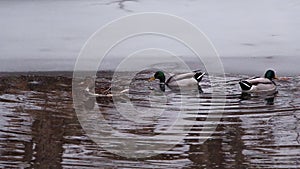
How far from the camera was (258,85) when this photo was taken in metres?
8.38

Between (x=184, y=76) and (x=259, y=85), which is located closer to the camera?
(x=259, y=85)

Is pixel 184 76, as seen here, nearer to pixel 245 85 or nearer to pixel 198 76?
pixel 198 76

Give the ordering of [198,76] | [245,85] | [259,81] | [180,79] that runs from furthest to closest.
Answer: [198,76] → [180,79] → [259,81] → [245,85]

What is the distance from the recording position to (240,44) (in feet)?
35.6

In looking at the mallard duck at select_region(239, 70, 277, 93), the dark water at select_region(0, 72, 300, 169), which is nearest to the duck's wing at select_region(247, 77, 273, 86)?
the mallard duck at select_region(239, 70, 277, 93)

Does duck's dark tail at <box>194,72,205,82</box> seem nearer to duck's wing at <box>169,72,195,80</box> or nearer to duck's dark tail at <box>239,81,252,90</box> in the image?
duck's wing at <box>169,72,195,80</box>

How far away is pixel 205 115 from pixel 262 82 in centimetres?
171

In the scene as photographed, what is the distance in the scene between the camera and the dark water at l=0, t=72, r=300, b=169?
17.5ft

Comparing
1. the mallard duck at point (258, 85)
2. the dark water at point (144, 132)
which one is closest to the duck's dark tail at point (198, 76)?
the dark water at point (144, 132)

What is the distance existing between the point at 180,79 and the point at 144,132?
2475mm

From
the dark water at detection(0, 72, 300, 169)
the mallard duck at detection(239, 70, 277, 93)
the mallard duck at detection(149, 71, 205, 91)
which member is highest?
the mallard duck at detection(149, 71, 205, 91)

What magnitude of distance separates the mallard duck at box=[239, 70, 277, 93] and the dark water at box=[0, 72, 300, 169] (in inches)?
4.5

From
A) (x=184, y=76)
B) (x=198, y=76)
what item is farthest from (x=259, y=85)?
(x=184, y=76)

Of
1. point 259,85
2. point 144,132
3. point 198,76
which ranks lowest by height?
point 144,132
